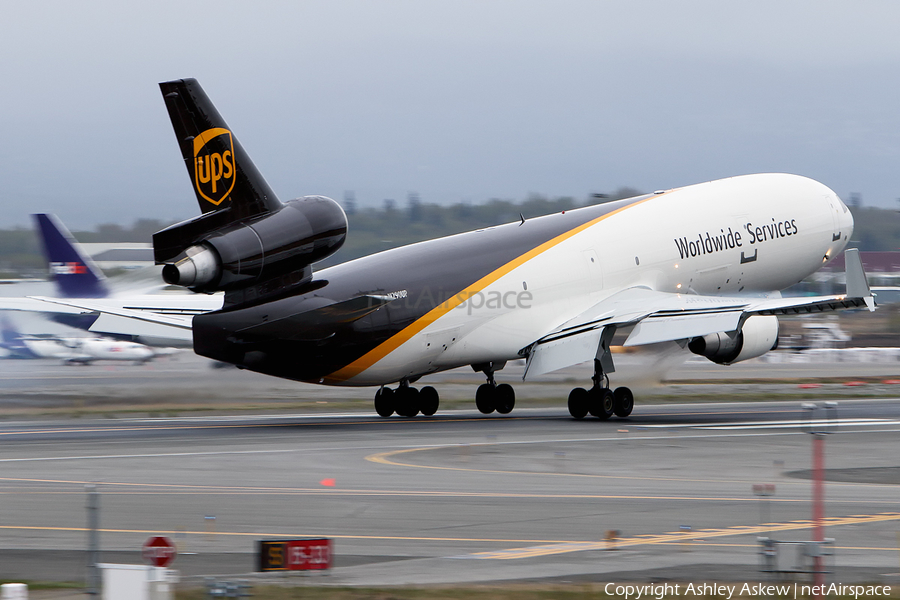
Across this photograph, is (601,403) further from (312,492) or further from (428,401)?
(312,492)

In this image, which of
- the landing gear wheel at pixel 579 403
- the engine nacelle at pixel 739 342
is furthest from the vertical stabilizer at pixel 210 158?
the engine nacelle at pixel 739 342

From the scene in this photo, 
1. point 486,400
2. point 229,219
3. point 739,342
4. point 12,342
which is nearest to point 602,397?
point 486,400

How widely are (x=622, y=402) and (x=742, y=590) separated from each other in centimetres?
2064

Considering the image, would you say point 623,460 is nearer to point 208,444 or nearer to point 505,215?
point 208,444

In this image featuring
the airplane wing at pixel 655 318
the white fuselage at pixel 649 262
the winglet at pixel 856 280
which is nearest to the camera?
the winglet at pixel 856 280

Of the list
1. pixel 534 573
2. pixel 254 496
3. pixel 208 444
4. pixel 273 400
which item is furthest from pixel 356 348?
pixel 534 573

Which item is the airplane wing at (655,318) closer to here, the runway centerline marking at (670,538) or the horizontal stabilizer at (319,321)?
the horizontal stabilizer at (319,321)

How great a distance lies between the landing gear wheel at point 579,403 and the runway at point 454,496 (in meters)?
0.77

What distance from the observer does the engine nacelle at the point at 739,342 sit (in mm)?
31484

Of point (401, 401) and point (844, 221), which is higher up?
point (844, 221)

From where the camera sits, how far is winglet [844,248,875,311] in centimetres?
2775

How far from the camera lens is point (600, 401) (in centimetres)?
3061

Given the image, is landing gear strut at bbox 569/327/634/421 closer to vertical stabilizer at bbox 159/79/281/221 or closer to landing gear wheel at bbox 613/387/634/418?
landing gear wheel at bbox 613/387/634/418

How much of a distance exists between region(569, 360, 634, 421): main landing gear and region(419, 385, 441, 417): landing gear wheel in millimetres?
4184
